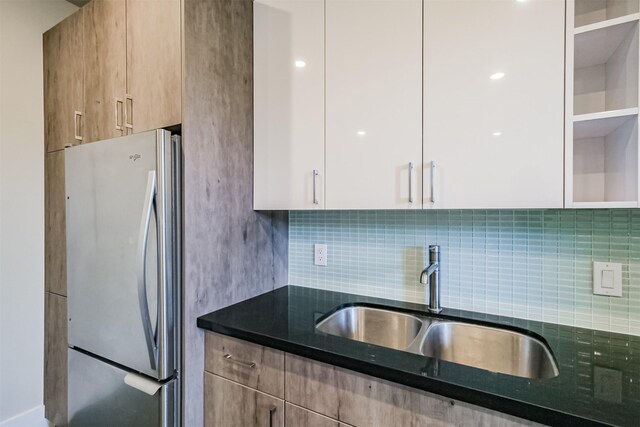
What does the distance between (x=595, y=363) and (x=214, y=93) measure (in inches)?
64.3

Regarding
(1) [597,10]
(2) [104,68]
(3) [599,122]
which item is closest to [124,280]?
(2) [104,68]

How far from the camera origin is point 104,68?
155 centimetres

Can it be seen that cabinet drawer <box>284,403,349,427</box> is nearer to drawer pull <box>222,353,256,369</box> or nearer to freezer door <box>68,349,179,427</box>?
drawer pull <box>222,353,256,369</box>

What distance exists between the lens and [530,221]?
1.28 meters

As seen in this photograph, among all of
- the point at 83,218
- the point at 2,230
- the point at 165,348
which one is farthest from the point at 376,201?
the point at 2,230

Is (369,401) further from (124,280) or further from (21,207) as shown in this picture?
(21,207)

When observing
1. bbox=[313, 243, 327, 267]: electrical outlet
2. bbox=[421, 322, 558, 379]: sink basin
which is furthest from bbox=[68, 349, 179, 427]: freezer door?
bbox=[421, 322, 558, 379]: sink basin

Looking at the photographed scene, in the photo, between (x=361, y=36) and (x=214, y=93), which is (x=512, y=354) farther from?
(x=214, y=93)

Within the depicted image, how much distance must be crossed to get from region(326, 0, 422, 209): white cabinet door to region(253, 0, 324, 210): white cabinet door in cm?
6

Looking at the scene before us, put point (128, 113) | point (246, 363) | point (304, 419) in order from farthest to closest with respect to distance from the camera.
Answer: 1. point (128, 113)
2. point (246, 363)
3. point (304, 419)

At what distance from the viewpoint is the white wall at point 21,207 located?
1.89 meters

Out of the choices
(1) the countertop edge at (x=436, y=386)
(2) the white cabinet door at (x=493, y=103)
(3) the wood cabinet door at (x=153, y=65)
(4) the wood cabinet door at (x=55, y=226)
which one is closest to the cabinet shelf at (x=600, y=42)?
(2) the white cabinet door at (x=493, y=103)

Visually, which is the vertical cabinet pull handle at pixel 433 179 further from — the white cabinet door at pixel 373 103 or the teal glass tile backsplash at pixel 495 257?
the teal glass tile backsplash at pixel 495 257

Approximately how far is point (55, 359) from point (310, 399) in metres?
1.69
